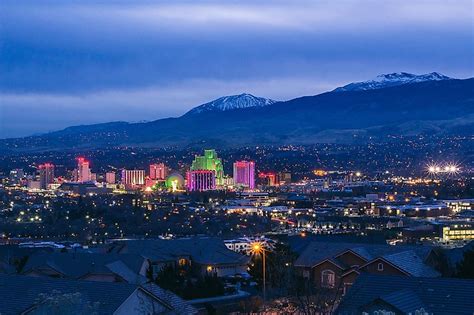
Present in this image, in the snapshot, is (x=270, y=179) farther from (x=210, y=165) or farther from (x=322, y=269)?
(x=322, y=269)

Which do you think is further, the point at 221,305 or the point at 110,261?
the point at 110,261

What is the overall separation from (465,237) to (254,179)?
78.7 m

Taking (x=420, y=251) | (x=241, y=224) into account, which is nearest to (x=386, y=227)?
(x=241, y=224)

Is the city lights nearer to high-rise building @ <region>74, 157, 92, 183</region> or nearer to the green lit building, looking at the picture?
the green lit building

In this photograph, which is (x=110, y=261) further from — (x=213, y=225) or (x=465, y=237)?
(x=213, y=225)

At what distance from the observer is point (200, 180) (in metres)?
119

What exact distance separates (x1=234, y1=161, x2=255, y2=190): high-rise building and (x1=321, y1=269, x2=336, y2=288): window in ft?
328

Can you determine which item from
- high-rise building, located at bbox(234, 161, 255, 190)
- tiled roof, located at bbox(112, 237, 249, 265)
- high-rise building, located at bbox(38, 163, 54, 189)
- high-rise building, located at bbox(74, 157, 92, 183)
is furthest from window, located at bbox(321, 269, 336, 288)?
high-rise building, located at bbox(74, 157, 92, 183)

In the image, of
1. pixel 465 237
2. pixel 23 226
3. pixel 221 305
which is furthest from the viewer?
pixel 23 226

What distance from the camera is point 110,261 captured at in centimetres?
2509

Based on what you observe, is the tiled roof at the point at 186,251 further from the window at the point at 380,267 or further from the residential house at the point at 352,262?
the window at the point at 380,267

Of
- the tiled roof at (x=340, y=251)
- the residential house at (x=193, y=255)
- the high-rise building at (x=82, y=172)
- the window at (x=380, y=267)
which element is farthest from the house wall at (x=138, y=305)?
the high-rise building at (x=82, y=172)

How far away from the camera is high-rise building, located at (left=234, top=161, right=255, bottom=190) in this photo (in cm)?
12700

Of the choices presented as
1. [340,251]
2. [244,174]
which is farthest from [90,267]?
[244,174]
